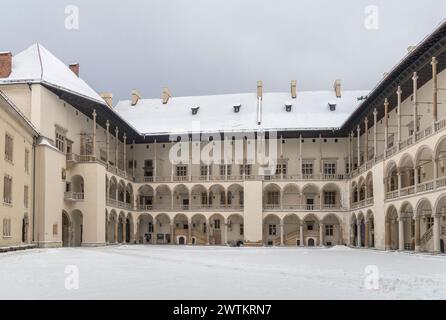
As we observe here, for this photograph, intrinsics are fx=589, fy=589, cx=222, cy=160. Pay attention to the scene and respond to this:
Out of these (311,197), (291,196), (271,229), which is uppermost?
(291,196)

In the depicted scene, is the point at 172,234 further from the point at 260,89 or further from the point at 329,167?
the point at 260,89

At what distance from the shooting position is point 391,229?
4112 centimetres

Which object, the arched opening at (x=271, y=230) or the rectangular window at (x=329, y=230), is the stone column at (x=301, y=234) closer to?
the arched opening at (x=271, y=230)

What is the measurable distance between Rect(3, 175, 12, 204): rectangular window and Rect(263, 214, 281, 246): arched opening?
93.8 feet

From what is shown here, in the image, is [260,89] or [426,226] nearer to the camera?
[426,226]

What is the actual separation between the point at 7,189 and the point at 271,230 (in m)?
29.9

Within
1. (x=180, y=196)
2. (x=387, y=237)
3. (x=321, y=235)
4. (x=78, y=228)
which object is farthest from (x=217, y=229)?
(x=387, y=237)

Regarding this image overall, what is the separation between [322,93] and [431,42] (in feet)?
101

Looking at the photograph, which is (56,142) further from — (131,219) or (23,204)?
(131,219)

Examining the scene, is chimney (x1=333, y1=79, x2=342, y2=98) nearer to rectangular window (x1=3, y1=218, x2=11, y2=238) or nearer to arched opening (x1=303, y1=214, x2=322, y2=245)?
arched opening (x1=303, y1=214, x2=322, y2=245)

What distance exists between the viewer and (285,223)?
5622 centimetres

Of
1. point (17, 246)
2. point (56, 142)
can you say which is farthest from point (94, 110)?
point (17, 246)

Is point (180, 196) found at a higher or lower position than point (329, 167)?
lower
